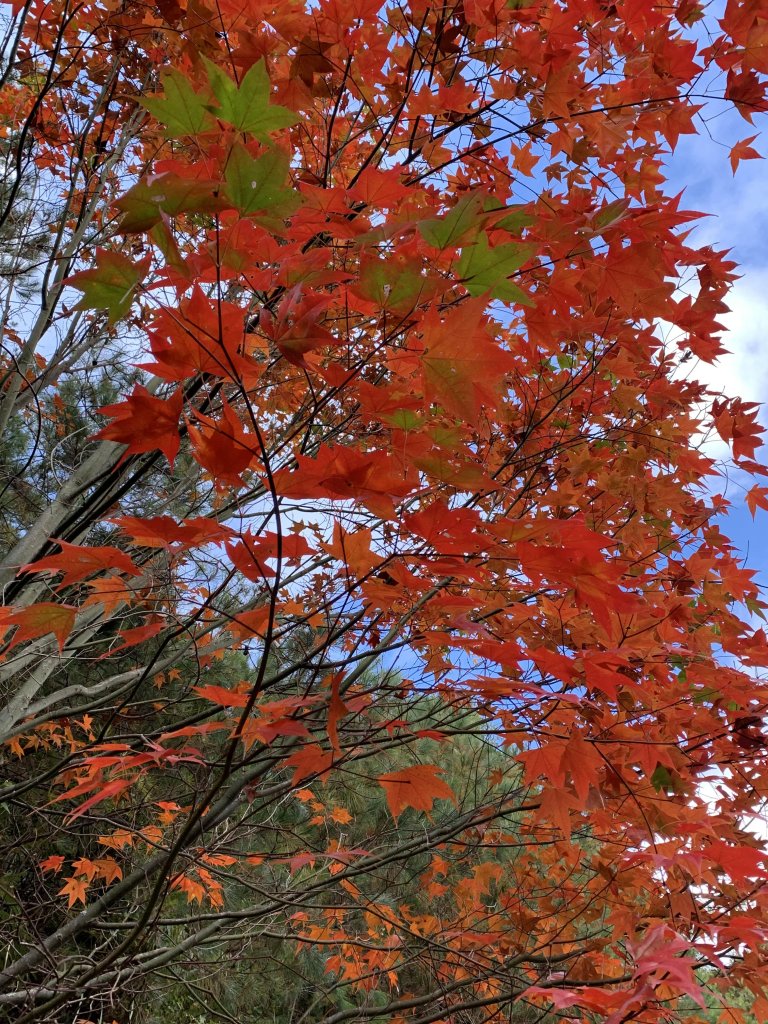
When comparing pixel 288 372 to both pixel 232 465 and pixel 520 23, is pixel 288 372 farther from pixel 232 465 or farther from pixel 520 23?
pixel 232 465

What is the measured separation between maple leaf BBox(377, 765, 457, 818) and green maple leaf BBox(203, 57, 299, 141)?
1189 millimetres

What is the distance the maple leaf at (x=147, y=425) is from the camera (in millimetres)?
936

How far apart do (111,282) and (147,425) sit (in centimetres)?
21

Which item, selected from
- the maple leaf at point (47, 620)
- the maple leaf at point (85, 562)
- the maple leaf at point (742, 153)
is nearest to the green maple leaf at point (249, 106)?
the maple leaf at point (85, 562)

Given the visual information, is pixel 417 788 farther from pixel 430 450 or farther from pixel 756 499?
pixel 756 499

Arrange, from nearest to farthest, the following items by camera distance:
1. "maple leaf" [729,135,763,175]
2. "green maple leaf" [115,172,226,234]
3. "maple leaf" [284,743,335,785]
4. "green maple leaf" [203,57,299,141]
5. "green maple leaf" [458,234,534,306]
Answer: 1. "green maple leaf" [115,172,226,234]
2. "green maple leaf" [203,57,299,141]
3. "green maple leaf" [458,234,534,306]
4. "maple leaf" [284,743,335,785]
5. "maple leaf" [729,135,763,175]

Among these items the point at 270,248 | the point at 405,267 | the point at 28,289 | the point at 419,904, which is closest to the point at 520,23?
the point at 270,248

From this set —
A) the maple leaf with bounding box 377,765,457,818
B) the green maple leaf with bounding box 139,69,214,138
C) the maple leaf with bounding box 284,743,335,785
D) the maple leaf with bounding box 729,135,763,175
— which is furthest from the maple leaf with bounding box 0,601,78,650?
the maple leaf with bounding box 729,135,763,175

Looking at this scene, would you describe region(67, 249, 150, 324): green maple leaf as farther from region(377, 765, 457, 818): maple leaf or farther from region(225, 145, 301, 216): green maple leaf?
region(377, 765, 457, 818): maple leaf

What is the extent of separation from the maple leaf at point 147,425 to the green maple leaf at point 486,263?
469 millimetres

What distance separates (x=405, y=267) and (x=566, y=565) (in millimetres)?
606

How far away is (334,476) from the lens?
97 cm

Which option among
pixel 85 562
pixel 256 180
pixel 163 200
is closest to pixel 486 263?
pixel 256 180

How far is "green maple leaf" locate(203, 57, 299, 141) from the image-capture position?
848 millimetres
